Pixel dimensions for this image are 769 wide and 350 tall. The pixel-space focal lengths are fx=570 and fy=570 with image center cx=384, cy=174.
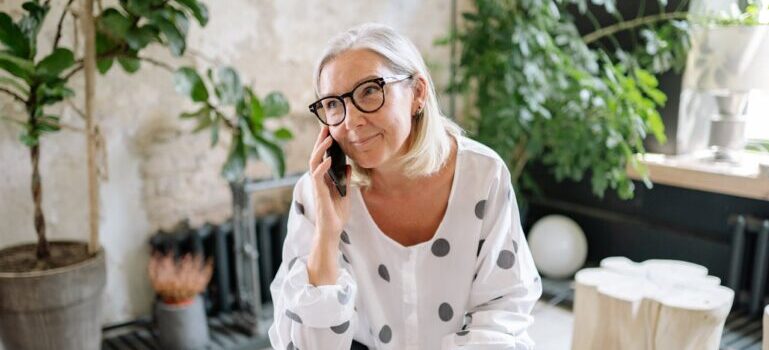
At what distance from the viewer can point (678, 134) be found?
9.05 feet

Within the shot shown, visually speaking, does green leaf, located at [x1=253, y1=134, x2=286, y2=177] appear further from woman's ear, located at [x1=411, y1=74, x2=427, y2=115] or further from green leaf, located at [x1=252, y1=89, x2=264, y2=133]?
woman's ear, located at [x1=411, y1=74, x2=427, y2=115]

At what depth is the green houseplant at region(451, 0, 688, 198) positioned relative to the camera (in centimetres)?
241

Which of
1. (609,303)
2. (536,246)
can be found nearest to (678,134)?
(536,246)

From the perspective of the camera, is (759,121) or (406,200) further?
(759,121)

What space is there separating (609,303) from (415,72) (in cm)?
105

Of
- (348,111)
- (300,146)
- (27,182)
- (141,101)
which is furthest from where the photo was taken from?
(300,146)

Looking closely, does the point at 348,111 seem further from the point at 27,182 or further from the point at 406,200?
the point at 27,182

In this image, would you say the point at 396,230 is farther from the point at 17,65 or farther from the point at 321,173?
the point at 17,65

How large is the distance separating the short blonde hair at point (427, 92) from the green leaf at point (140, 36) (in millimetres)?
856

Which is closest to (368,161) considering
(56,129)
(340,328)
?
(340,328)

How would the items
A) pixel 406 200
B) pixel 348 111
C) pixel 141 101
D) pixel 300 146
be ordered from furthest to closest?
pixel 300 146
pixel 141 101
pixel 406 200
pixel 348 111

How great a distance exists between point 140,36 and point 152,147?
2.50 feet

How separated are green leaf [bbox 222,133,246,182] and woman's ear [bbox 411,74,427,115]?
99cm

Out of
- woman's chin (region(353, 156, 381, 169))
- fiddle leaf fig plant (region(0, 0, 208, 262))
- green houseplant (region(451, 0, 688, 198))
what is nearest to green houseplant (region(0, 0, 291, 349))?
fiddle leaf fig plant (region(0, 0, 208, 262))
